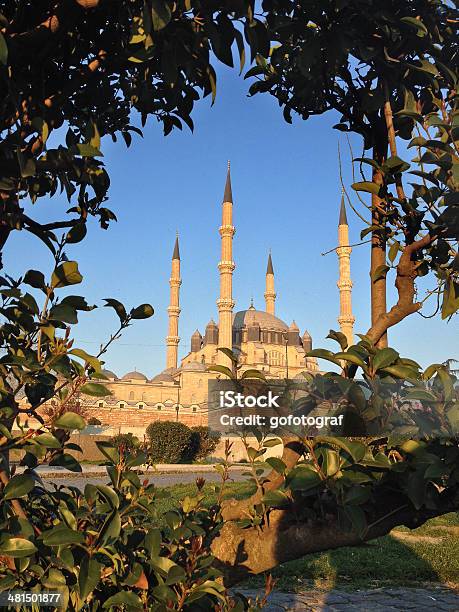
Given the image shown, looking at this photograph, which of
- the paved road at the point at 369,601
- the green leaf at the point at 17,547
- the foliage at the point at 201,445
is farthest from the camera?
the foliage at the point at 201,445

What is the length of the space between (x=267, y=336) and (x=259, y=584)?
197 ft

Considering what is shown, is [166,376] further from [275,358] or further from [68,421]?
[68,421]

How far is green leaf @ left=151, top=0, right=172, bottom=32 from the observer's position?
1.26 metres

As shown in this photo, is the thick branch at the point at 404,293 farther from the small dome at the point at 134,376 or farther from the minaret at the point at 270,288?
the minaret at the point at 270,288

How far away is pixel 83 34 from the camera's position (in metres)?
1.91

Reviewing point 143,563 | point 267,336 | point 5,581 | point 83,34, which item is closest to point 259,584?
point 143,563

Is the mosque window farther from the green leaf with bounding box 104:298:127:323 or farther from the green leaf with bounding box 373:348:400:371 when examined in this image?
the green leaf with bounding box 373:348:400:371

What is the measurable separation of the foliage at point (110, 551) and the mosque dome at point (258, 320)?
204 ft

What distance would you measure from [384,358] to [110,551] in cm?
97

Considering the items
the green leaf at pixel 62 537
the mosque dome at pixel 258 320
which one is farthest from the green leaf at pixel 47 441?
the mosque dome at pixel 258 320

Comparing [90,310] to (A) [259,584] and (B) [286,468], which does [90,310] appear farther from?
(A) [259,584]

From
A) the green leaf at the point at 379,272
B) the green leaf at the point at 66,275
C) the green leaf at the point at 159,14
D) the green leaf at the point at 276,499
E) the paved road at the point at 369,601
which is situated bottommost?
the paved road at the point at 369,601

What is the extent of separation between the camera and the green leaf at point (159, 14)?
1256 millimetres

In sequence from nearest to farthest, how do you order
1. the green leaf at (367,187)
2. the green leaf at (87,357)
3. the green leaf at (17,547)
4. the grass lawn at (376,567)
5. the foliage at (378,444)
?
the green leaf at (17,547) < the foliage at (378,444) < the green leaf at (87,357) < the green leaf at (367,187) < the grass lawn at (376,567)
